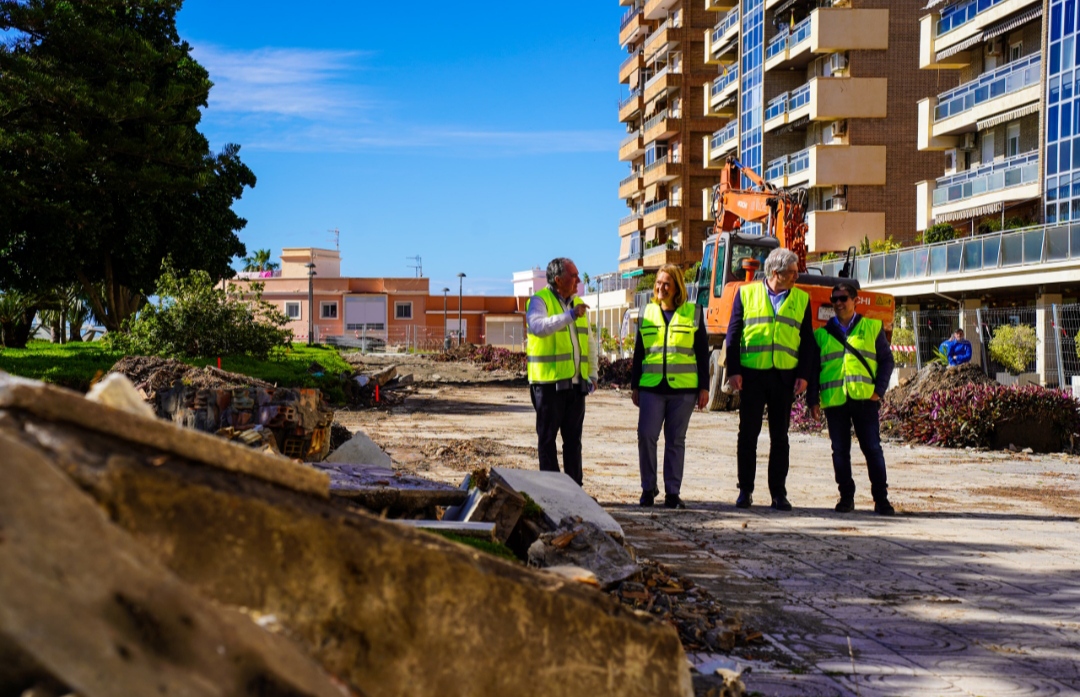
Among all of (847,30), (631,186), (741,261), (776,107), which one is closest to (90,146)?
(741,261)

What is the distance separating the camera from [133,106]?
21375mm

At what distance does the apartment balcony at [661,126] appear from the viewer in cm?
7444

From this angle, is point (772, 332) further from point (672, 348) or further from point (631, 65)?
point (631, 65)

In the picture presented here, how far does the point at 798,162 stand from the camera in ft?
177

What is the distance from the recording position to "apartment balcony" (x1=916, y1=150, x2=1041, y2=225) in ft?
124

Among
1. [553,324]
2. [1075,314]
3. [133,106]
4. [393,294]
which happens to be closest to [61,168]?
[133,106]

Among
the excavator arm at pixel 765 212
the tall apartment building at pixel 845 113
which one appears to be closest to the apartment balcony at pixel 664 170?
the tall apartment building at pixel 845 113

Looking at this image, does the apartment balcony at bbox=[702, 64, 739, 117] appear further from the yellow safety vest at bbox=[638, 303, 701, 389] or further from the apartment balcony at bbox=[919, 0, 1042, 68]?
the yellow safety vest at bbox=[638, 303, 701, 389]

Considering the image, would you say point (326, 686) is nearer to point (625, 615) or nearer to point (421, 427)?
point (625, 615)

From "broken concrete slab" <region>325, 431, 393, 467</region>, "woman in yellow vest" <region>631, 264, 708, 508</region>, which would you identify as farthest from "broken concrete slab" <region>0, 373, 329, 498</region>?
"woman in yellow vest" <region>631, 264, 708, 508</region>

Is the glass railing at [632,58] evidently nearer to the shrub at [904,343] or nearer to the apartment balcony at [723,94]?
the apartment balcony at [723,94]

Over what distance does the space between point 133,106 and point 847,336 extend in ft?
53.4

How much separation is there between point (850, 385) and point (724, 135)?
193 feet

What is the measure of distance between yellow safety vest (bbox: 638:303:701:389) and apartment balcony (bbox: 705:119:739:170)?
2209 inches
